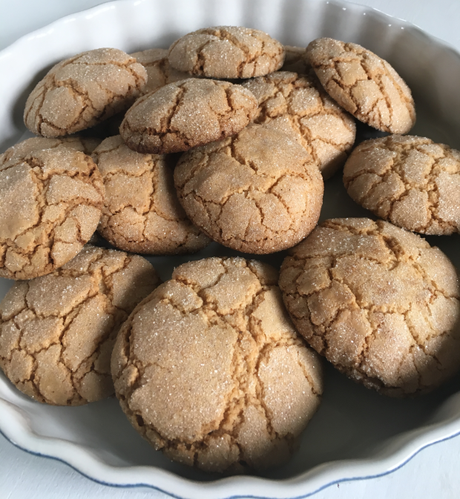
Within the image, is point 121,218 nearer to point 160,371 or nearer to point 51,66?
point 160,371

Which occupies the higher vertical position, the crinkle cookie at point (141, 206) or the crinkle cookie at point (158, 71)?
the crinkle cookie at point (158, 71)

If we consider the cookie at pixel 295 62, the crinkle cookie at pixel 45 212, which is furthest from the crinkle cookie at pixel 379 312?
the cookie at pixel 295 62

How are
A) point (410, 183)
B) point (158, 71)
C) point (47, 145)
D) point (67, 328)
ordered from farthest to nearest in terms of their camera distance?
point (158, 71) < point (47, 145) < point (410, 183) < point (67, 328)

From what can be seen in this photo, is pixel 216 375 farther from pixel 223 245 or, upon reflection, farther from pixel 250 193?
pixel 250 193

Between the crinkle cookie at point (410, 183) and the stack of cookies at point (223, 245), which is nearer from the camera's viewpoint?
the stack of cookies at point (223, 245)

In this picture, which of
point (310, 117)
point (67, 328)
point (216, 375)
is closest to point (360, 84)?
point (310, 117)

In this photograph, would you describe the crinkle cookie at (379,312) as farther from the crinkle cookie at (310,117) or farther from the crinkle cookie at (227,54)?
the crinkle cookie at (227,54)

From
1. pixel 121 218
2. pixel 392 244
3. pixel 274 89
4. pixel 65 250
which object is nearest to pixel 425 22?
pixel 274 89

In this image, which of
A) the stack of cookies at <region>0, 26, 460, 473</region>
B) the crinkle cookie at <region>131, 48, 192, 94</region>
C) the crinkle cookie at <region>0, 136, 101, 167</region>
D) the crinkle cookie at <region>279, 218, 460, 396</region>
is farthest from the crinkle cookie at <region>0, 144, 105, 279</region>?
the crinkle cookie at <region>279, 218, 460, 396</region>
